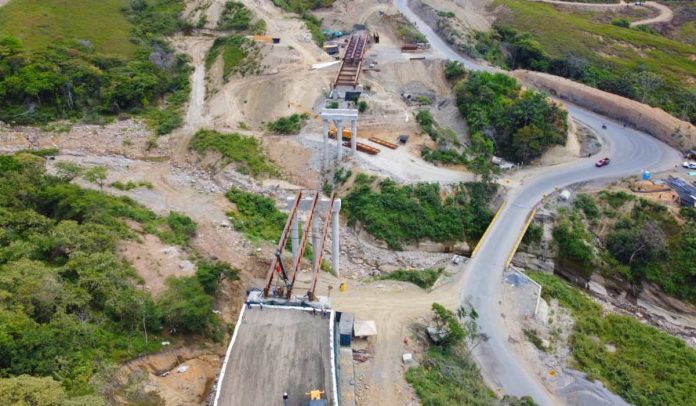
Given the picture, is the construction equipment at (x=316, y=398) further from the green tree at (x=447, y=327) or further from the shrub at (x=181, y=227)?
the shrub at (x=181, y=227)

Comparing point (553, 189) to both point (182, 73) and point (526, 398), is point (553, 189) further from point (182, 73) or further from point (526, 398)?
point (182, 73)

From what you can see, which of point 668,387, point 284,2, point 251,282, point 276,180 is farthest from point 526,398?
point 284,2

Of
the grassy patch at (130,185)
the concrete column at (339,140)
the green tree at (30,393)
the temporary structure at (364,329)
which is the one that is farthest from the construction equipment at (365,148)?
the green tree at (30,393)

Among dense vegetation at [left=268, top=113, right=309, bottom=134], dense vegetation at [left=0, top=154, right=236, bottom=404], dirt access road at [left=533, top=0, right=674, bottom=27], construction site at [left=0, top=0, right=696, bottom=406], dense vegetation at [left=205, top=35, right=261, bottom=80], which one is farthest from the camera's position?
dirt access road at [left=533, top=0, right=674, bottom=27]

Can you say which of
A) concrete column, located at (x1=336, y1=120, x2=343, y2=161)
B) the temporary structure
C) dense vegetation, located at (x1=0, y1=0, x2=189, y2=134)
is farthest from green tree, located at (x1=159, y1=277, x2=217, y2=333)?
dense vegetation, located at (x1=0, y1=0, x2=189, y2=134)

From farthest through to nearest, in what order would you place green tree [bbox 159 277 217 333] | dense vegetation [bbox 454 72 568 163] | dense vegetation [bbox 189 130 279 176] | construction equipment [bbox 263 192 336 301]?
dense vegetation [bbox 454 72 568 163], dense vegetation [bbox 189 130 279 176], green tree [bbox 159 277 217 333], construction equipment [bbox 263 192 336 301]

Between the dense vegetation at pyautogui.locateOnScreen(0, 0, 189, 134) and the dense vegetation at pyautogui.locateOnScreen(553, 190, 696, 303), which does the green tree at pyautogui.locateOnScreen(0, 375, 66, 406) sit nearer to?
the dense vegetation at pyautogui.locateOnScreen(553, 190, 696, 303)
